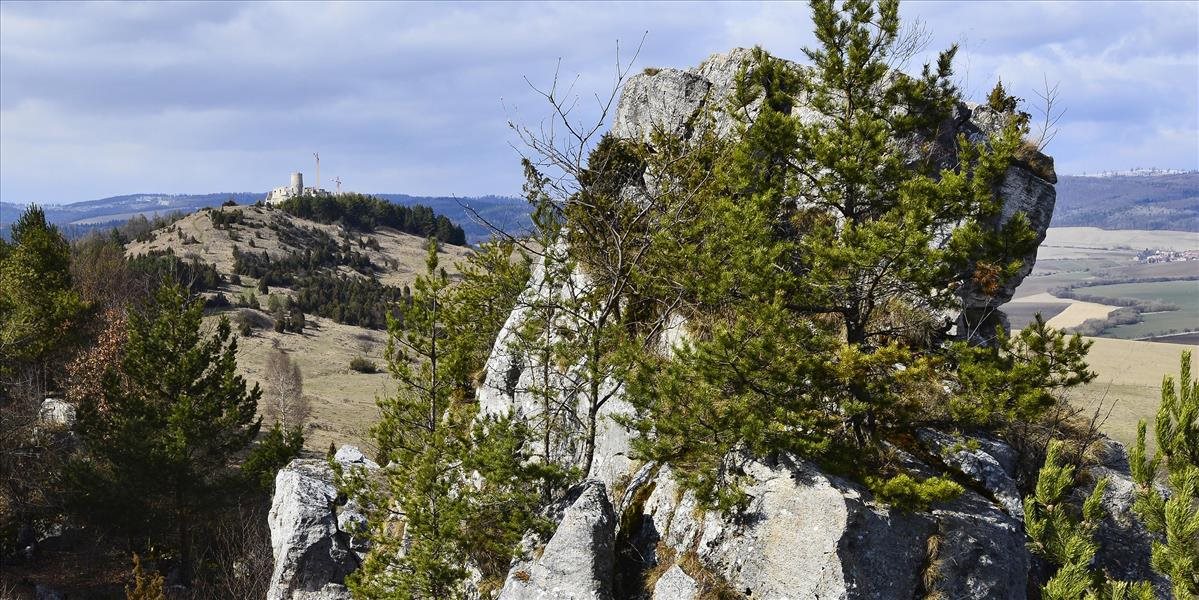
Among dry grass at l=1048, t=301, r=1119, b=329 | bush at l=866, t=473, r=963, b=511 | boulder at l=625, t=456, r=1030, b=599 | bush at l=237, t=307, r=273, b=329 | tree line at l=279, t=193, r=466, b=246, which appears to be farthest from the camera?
dry grass at l=1048, t=301, r=1119, b=329

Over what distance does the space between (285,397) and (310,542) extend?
74.5 ft

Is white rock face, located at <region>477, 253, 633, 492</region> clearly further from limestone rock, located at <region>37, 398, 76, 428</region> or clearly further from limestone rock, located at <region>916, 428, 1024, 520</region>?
limestone rock, located at <region>37, 398, 76, 428</region>

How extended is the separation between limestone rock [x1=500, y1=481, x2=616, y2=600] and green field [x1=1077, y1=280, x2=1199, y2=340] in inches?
4801

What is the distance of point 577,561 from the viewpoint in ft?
32.6

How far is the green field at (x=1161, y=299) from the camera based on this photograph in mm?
117625

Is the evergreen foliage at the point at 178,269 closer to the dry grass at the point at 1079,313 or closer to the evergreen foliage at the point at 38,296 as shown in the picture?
the evergreen foliage at the point at 38,296

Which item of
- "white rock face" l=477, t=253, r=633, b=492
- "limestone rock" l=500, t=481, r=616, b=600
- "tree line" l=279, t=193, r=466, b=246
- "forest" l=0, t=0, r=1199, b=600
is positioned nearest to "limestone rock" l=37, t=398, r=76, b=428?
"forest" l=0, t=0, r=1199, b=600

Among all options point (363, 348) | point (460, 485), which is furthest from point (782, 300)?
point (363, 348)

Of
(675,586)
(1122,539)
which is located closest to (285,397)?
(675,586)

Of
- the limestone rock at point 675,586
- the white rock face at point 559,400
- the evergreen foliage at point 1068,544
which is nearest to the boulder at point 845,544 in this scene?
the limestone rock at point 675,586

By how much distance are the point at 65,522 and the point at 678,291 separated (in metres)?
25.3

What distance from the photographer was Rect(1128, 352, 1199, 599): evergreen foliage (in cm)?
A: 660

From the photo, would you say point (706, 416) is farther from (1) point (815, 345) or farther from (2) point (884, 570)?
(2) point (884, 570)

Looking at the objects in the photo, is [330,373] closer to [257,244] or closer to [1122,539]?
[257,244]
